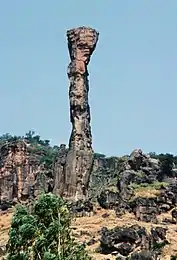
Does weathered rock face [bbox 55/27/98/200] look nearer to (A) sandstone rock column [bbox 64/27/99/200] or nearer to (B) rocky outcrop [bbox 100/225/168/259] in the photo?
(A) sandstone rock column [bbox 64/27/99/200]

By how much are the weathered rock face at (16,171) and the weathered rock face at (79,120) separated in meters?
6.30

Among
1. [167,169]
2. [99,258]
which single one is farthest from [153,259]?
[167,169]

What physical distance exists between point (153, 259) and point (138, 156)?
861 inches

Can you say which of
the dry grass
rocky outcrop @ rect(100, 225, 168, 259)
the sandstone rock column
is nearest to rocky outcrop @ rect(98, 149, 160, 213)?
the dry grass

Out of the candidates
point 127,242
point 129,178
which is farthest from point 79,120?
point 127,242

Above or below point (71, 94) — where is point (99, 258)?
below

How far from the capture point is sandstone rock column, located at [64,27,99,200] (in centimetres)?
6462

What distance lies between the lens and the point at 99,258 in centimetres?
4803

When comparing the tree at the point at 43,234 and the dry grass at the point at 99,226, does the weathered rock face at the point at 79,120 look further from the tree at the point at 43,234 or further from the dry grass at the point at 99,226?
the tree at the point at 43,234

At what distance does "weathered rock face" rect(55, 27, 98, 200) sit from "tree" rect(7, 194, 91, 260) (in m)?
33.4

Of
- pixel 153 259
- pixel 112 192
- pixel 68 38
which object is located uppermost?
pixel 68 38

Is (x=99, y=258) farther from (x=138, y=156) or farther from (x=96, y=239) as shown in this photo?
(x=138, y=156)

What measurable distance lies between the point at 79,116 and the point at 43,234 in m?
36.3

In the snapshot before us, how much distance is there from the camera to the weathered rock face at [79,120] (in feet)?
212
